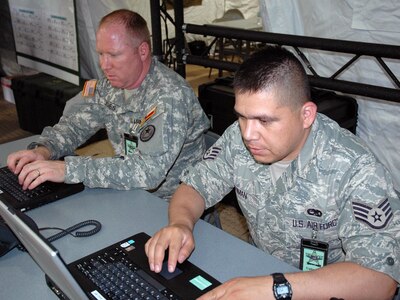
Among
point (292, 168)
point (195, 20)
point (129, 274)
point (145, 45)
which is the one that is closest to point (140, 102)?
point (145, 45)

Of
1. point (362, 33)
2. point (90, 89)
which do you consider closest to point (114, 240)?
point (90, 89)

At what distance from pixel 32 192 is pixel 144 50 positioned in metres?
0.72

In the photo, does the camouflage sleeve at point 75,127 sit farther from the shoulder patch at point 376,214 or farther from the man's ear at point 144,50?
the shoulder patch at point 376,214

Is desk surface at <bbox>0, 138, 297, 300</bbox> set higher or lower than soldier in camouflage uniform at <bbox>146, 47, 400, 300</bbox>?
lower

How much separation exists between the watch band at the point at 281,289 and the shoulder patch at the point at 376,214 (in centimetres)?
26

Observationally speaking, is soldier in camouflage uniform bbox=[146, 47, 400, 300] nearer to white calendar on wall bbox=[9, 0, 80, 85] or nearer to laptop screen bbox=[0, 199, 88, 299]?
laptop screen bbox=[0, 199, 88, 299]

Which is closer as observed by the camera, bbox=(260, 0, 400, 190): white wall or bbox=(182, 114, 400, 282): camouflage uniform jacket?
bbox=(182, 114, 400, 282): camouflage uniform jacket

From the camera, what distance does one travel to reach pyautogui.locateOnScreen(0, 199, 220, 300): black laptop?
923 mm

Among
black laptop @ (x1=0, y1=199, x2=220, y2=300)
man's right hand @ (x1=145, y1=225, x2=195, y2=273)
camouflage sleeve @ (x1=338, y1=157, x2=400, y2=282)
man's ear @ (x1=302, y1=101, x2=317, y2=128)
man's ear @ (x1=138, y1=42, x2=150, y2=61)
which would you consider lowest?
black laptop @ (x1=0, y1=199, x2=220, y2=300)

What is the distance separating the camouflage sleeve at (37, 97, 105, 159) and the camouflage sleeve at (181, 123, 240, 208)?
0.64 meters

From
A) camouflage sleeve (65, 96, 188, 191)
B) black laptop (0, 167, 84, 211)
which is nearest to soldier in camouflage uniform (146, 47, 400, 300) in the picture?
camouflage sleeve (65, 96, 188, 191)

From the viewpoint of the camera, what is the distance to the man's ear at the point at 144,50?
5.74ft

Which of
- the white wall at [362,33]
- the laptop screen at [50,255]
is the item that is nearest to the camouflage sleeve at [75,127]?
the laptop screen at [50,255]

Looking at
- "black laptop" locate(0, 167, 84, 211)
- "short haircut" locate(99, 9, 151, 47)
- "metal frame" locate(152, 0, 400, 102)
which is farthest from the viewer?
"metal frame" locate(152, 0, 400, 102)
